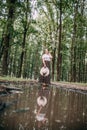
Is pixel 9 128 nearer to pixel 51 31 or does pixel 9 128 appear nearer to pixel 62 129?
pixel 62 129

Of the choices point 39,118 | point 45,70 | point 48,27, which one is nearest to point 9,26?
point 45,70

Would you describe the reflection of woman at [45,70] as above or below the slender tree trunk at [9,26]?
below

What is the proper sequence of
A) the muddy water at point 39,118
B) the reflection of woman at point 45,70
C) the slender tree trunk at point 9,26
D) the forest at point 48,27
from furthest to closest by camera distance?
the forest at point 48,27 < the slender tree trunk at point 9,26 < the reflection of woman at point 45,70 < the muddy water at point 39,118

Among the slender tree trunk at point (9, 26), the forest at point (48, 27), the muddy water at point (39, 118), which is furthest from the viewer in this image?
the forest at point (48, 27)

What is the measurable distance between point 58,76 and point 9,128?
21.8m

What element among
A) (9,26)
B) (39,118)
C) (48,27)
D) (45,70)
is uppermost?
(48,27)

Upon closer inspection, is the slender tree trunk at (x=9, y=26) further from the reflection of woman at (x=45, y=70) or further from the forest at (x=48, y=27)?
the reflection of woman at (x=45, y=70)

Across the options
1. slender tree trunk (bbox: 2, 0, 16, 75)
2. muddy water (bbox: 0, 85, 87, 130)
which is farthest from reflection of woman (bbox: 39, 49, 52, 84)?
muddy water (bbox: 0, 85, 87, 130)

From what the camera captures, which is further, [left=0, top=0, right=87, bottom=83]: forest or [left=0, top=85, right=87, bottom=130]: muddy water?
[left=0, top=0, right=87, bottom=83]: forest

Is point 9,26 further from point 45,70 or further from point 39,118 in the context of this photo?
point 39,118

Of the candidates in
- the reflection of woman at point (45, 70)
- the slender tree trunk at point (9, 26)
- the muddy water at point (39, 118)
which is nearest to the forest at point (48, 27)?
the slender tree trunk at point (9, 26)

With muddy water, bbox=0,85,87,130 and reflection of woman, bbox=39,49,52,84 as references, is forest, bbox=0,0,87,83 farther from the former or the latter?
muddy water, bbox=0,85,87,130

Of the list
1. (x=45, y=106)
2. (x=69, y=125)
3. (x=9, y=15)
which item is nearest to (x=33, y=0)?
(x=9, y=15)

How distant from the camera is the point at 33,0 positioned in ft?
103
